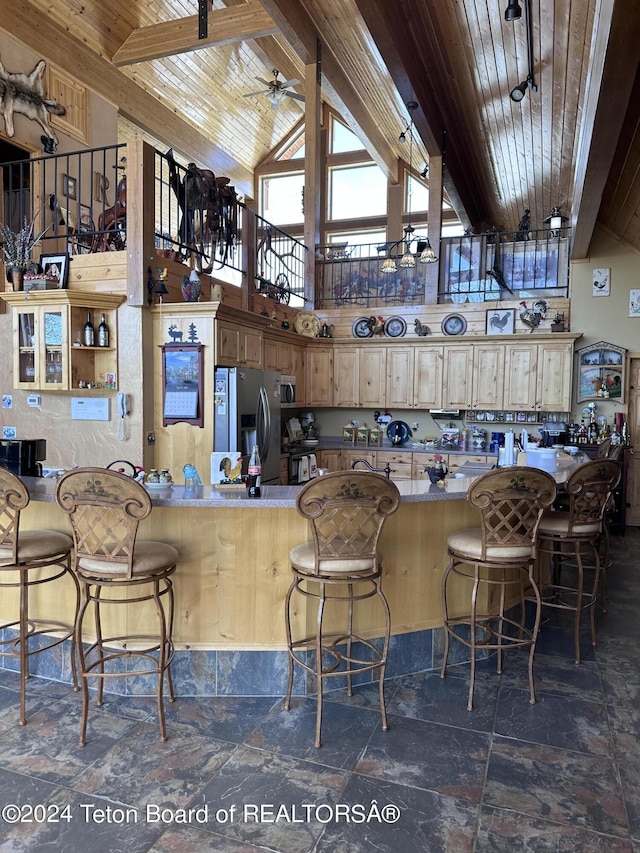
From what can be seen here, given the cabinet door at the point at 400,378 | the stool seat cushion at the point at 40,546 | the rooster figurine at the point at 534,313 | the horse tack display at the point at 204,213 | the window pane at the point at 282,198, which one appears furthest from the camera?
the window pane at the point at 282,198

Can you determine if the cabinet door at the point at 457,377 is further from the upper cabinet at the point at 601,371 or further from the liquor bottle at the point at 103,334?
the liquor bottle at the point at 103,334

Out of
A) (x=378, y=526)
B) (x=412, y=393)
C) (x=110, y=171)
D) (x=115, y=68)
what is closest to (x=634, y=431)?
(x=412, y=393)

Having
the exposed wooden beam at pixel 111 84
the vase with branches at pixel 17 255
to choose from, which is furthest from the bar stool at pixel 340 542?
the exposed wooden beam at pixel 111 84

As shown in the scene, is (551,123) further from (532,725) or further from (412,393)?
(532,725)

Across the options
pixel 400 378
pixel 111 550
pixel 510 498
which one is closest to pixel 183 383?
pixel 111 550

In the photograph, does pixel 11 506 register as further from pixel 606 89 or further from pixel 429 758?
pixel 606 89

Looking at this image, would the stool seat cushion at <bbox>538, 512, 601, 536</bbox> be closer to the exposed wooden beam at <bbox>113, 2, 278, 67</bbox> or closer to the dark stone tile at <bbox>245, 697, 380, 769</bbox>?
the dark stone tile at <bbox>245, 697, 380, 769</bbox>

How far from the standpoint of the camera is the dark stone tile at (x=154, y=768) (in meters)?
2.20

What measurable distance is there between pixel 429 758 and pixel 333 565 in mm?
919

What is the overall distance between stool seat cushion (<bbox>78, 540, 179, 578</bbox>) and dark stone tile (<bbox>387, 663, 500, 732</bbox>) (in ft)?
4.45

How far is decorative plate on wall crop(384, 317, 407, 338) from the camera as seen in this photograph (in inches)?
299

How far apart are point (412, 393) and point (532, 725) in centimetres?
517

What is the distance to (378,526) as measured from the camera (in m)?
2.58

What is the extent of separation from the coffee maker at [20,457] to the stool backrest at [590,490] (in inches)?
127
